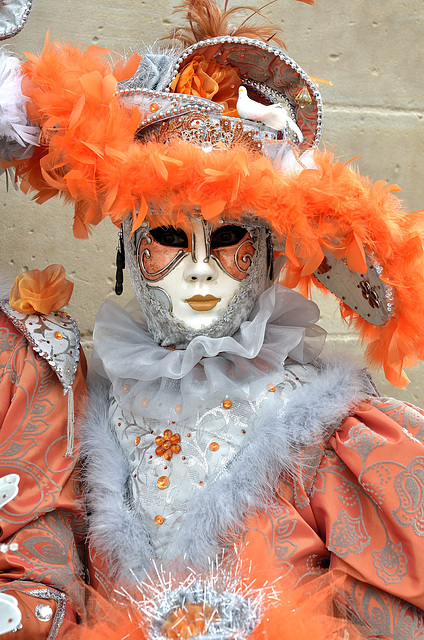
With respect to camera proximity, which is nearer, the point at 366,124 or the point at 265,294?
the point at 265,294

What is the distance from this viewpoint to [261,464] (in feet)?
4.24

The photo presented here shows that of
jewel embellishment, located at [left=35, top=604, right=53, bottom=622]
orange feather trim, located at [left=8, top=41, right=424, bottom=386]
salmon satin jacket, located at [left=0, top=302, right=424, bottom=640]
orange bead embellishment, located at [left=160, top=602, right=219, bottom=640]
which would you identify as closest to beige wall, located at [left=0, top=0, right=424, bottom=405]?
salmon satin jacket, located at [left=0, top=302, right=424, bottom=640]

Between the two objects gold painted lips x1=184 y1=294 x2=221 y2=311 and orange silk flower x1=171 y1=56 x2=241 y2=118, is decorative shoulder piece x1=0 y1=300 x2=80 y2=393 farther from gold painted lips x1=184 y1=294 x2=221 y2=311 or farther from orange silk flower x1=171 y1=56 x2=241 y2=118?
orange silk flower x1=171 y1=56 x2=241 y2=118

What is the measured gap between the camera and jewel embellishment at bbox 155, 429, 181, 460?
1350 millimetres

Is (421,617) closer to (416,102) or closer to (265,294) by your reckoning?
(265,294)

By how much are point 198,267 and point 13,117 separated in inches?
17.0

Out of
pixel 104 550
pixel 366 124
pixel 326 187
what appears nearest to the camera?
pixel 326 187

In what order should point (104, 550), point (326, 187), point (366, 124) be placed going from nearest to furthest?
point (326, 187), point (104, 550), point (366, 124)

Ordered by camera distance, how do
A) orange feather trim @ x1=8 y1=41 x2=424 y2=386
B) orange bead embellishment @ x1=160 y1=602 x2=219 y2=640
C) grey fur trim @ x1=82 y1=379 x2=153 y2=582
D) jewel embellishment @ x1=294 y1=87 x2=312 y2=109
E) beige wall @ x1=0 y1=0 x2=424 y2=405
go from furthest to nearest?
beige wall @ x1=0 y1=0 x2=424 y2=405 < jewel embellishment @ x1=294 y1=87 x2=312 y2=109 < grey fur trim @ x1=82 y1=379 x2=153 y2=582 < orange feather trim @ x1=8 y1=41 x2=424 y2=386 < orange bead embellishment @ x1=160 y1=602 x2=219 y2=640

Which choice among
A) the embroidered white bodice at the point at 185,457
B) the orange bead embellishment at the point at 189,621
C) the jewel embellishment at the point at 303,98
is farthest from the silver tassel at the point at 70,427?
the jewel embellishment at the point at 303,98

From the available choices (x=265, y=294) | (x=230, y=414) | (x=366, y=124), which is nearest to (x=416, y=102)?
(x=366, y=124)

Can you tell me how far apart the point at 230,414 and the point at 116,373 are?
0.78 feet

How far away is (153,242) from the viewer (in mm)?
1393

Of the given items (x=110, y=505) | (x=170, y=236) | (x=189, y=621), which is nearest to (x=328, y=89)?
(x=170, y=236)
